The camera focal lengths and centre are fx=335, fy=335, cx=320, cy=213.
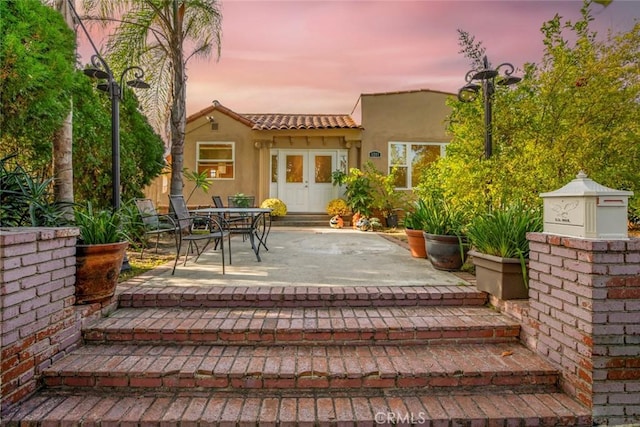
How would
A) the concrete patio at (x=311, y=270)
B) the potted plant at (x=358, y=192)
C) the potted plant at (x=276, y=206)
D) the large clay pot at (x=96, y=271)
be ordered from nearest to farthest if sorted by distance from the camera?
the large clay pot at (x=96, y=271) < the concrete patio at (x=311, y=270) < the potted plant at (x=358, y=192) < the potted plant at (x=276, y=206)

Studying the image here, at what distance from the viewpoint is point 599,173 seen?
319cm

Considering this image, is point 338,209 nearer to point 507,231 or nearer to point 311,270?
point 311,270

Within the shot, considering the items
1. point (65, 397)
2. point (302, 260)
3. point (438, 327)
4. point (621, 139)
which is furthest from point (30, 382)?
point (621, 139)

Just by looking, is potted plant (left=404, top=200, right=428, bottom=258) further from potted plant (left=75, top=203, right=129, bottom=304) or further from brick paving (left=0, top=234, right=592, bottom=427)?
potted plant (left=75, top=203, right=129, bottom=304)

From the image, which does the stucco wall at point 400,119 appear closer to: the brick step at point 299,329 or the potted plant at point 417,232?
the potted plant at point 417,232

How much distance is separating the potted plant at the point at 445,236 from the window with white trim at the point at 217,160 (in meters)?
8.29

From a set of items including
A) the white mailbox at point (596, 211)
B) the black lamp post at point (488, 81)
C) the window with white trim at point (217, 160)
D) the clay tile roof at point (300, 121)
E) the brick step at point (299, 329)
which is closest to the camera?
the white mailbox at point (596, 211)

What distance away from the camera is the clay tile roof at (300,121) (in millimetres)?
10516

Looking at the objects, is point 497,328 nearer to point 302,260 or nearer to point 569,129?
point 569,129

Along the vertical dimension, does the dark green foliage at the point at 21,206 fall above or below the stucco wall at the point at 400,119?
below

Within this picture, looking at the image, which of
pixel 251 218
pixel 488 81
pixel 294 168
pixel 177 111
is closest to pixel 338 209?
pixel 294 168

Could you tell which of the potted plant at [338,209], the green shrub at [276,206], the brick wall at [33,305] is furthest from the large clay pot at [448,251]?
the green shrub at [276,206]

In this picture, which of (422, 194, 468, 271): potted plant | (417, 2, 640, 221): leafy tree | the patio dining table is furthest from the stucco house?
(417, 2, 640, 221): leafy tree

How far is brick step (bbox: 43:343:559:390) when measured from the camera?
2094 mm
